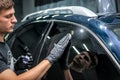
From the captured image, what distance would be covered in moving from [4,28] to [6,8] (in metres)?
0.13

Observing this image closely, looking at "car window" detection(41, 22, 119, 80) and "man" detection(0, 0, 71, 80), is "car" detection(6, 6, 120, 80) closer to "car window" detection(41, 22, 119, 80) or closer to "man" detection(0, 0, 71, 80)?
"car window" detection(41, 22, 119, 80)

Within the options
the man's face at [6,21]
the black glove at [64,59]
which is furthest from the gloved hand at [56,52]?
the man's face at [6,21]

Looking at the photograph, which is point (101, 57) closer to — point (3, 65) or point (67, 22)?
point (67, 22)

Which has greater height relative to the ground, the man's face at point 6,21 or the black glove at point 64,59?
the man's face at point 6,21

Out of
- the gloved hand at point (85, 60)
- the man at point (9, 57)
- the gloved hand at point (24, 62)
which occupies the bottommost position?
the gloved hand at point (24, 62)

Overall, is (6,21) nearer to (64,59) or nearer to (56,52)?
(56,52)

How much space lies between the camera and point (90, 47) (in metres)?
3.46

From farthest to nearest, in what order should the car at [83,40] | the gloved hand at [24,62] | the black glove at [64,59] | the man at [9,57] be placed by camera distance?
the gloved hand at [24,62], the car at [83,40], the black glove at [64,59], the man at [9,57]

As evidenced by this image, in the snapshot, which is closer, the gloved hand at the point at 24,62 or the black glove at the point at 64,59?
the black glove at the point at 64,59

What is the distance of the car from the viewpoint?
3.30 m

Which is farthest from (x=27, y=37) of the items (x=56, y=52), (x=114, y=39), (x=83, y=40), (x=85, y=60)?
(x=56, y=52)

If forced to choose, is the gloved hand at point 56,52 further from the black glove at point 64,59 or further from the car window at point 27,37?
the car window at point 27,37

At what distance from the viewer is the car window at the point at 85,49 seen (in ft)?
10.9

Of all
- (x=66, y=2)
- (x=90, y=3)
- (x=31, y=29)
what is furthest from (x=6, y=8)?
(x=66, y=2)
